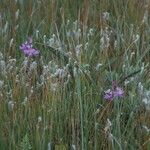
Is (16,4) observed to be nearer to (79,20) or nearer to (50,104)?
(79,20)

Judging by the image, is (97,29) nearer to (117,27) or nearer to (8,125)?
(117,27)

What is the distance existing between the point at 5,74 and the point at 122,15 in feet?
3.70

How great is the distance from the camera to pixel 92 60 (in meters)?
2.58

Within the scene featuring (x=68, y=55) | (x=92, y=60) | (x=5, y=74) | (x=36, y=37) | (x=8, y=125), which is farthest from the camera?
(x=36, y=37)

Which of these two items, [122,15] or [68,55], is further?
[122,15]

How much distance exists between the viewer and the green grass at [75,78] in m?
1.93

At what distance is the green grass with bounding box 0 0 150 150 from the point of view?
75.8 inches

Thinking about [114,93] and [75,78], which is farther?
[75,78]

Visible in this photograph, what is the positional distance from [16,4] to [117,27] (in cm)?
68

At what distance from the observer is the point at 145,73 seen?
2422 millimetres

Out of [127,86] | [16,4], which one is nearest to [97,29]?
[16,4]

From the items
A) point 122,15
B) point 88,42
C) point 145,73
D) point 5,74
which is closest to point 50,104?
point 5,74

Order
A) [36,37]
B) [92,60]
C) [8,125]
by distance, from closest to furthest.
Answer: [8,125]
[92,60]
[36,37]

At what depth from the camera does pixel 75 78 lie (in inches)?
85.2
